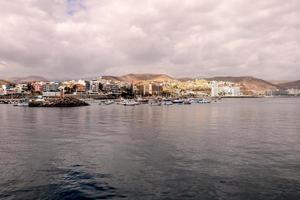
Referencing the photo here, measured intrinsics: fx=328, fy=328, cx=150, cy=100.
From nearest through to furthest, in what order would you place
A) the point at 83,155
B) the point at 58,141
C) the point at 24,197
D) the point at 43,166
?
the point at 24,197
the point at 43,166
the point at 83,155
the point at 58,141

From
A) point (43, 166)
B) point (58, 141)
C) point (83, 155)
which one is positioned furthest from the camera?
point (58, 141)

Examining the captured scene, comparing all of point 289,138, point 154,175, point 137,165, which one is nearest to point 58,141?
point 137,165

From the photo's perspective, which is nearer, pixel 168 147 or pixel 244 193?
pixel 244 193

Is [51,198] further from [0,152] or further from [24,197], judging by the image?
[0,152]

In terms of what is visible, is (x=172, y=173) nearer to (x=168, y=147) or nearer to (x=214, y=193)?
(x=214, y=193)

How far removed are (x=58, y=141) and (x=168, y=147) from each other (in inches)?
482

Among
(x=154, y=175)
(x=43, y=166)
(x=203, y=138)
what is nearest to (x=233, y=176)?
(x=154, y=175)

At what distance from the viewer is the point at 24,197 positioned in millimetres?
17250

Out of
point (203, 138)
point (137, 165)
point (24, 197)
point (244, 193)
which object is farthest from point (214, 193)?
point (203, 138)

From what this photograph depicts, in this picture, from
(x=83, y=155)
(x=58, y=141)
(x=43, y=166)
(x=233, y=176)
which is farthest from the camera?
→ (x=58, y=141)

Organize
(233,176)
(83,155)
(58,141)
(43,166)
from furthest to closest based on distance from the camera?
(58,141) < (83,155) < (43,166) < (233,176)

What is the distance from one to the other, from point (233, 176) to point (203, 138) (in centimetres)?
1631

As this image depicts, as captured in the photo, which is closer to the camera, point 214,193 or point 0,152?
point 214,193

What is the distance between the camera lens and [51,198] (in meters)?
17.2
